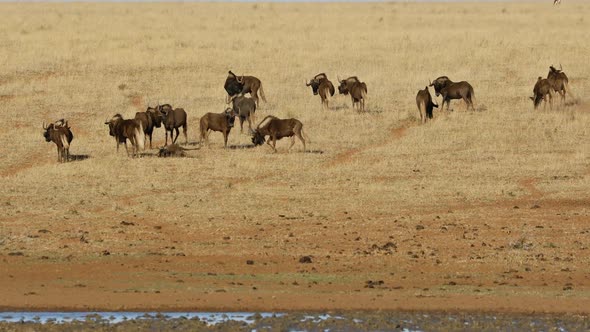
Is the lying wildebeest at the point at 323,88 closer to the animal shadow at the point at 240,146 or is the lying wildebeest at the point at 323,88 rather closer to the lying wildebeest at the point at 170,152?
the animal shadow at the point at 240,146

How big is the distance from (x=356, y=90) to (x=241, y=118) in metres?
4.09

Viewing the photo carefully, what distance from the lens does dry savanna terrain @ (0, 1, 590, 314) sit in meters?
14.7

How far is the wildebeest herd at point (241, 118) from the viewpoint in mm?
26422

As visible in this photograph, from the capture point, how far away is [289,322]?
40.7 ft

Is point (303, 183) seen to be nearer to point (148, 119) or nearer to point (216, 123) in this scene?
point (216, 123)

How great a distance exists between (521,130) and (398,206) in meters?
9.83

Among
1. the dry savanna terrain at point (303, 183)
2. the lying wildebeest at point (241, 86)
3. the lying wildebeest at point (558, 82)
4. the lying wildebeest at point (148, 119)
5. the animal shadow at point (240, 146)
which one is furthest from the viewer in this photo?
the lying wildebeest at point (241, 86)

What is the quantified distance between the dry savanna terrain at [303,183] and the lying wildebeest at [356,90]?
389 mm

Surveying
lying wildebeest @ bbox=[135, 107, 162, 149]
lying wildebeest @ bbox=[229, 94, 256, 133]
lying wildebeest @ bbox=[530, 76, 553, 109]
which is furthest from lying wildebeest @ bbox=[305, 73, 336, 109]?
lying wildebeest @ bbox=[135, 107, 162, 149]

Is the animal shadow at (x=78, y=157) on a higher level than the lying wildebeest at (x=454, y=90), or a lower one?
lower

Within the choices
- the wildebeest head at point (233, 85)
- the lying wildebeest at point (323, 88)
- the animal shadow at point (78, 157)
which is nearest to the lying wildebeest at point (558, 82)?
the lying wildebeest at point (323, 88)

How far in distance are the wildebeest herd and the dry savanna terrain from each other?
38 cm

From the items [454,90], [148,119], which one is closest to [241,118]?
[148,119]

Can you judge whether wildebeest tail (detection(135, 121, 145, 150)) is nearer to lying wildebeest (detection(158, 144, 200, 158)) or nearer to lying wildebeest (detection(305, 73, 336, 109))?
lying wildebeest (detection(158, 144, 200, 158))
